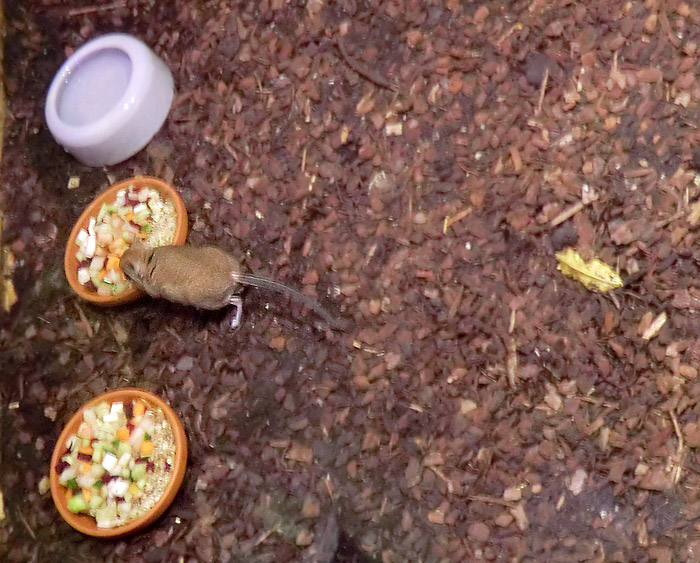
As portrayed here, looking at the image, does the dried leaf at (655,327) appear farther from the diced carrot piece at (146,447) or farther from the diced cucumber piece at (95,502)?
the diced cucumber piece at (95,502)

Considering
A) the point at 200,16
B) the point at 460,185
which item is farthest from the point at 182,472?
the point at 200,16

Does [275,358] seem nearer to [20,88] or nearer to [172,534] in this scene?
[172,534]

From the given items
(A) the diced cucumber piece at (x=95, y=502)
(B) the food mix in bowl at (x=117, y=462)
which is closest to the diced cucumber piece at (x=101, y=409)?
(B) the food mix in bowl at (x=117, y=462)

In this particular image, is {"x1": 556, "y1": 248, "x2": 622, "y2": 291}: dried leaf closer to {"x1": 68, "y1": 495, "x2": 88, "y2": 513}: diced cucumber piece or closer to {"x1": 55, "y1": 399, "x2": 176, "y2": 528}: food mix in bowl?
{"x1": 55, "y1": 399, "x2": 176, "y2": 528}: food mix in bowl

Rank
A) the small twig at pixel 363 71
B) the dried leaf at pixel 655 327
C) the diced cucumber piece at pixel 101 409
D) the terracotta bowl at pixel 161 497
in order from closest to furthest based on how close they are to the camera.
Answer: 1. the dried leaf at pixel 655 327
2. the terracotta bowl at pixel 161 497
3. the diced cucumber piece at pixel 101 409
4. the small twig at pixel 363 71

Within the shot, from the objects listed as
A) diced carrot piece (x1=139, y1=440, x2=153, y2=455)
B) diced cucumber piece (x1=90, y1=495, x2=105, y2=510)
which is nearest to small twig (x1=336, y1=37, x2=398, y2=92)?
diced carrot piece (x1=139, y1=440, x2=153, y2=455)

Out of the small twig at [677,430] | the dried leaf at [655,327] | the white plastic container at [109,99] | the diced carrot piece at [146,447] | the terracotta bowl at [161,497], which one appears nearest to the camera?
the small twig at [677,430]

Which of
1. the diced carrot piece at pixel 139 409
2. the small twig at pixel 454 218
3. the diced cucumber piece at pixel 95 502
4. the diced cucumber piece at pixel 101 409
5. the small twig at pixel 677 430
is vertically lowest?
the diced cucumber piece at pixel 95 502
